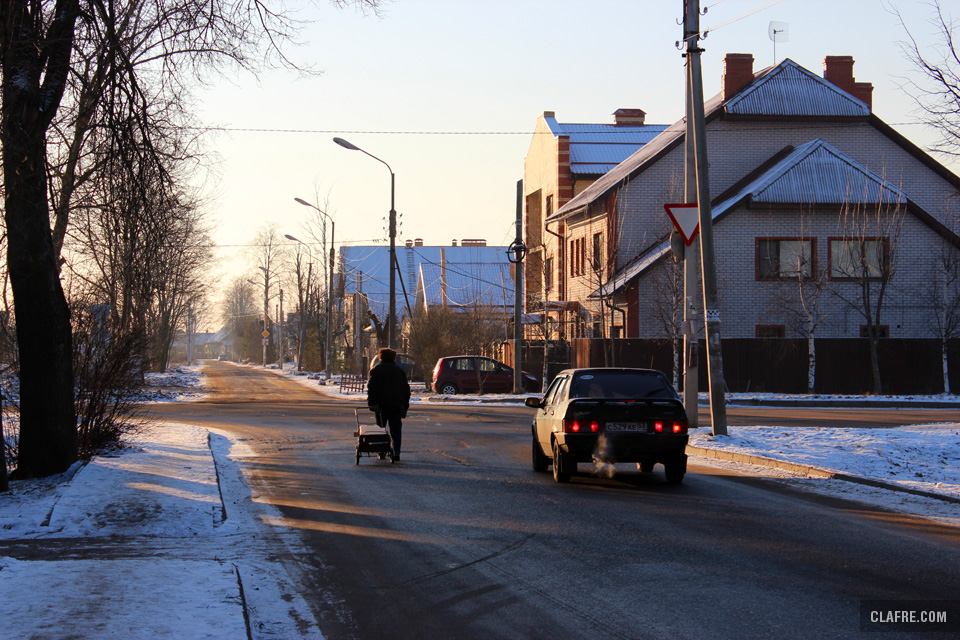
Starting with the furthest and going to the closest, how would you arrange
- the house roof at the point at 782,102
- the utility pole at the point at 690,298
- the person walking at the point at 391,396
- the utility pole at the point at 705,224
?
the house roof at the point at 782,102, the utility pole at the point at 690,298, the utility pole at the point at 705,224, the person walking at the point at 391,396

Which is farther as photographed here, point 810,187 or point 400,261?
point 400,261

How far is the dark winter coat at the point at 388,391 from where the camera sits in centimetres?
1466

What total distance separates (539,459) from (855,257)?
26.7 m

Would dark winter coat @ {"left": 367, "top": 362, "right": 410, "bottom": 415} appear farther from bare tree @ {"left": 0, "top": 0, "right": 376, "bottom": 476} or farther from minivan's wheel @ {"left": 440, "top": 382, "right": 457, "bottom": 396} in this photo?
minivan's wheel @ {"left": 440, "top": 382, "right": 457, "bottom": 396}

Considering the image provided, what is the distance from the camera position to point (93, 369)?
45.7 ft

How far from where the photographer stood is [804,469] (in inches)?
512

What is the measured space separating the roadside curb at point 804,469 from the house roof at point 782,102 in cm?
2638

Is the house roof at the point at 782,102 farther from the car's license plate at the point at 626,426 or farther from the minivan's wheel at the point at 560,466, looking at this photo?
the car's license plate at the point at 626,426

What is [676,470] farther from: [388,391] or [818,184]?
[818,184]

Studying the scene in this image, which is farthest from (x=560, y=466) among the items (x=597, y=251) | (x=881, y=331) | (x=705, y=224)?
(x=597, y=251)

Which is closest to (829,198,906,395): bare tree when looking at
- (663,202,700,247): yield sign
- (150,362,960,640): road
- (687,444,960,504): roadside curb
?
(663,202,700,247): yield sign

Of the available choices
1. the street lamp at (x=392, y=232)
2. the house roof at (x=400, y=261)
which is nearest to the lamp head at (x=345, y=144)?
the street lamp at (x=392, y=232)

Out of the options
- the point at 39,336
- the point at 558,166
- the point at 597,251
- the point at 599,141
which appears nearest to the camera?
the point at 39,336

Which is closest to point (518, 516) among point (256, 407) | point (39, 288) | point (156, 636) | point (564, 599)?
point (564, 599)
